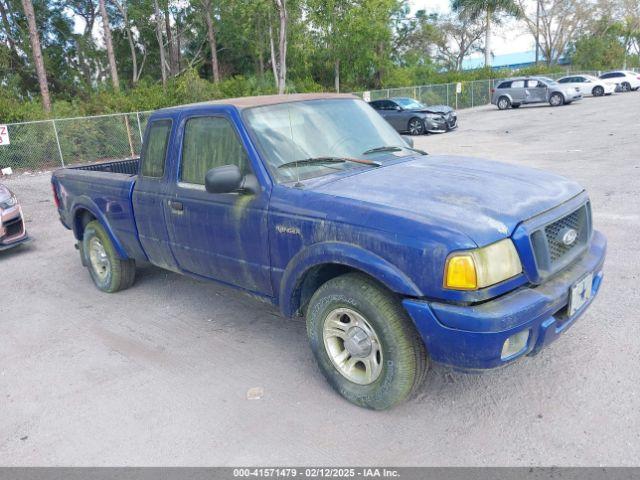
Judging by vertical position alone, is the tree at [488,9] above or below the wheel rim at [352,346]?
above

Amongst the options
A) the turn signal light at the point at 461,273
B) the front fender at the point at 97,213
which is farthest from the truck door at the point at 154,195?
the turn signal light at the point at 461,273

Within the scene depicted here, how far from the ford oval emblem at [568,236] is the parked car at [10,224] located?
697cm

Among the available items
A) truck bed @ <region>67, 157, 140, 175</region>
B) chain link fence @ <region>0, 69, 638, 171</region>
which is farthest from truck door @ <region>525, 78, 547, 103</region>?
truck bed @ <region>67, 157, 140, 175</region>

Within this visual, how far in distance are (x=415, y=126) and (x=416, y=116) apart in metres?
0.38

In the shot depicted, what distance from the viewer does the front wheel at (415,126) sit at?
2114cm

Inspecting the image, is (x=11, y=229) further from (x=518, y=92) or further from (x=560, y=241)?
(x=518, y=92)

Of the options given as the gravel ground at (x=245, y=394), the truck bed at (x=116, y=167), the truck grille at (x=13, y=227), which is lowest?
the gravel ground at (x=245, y=394)

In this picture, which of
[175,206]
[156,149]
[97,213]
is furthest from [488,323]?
[97,213]

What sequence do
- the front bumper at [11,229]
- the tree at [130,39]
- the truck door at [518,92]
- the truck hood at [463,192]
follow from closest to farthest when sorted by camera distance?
the truck hood at [463,192] < the front bumper at [11,229] < the truck door at [518,92] < the tree at [130,39]

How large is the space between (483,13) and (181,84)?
31.4 meters

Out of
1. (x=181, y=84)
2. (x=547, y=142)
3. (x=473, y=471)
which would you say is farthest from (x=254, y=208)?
(x=181, y=84)

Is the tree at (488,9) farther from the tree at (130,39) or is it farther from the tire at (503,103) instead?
the tree at (130,39)

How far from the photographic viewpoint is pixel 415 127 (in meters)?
21.4

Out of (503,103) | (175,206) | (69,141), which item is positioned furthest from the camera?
(503,103)
